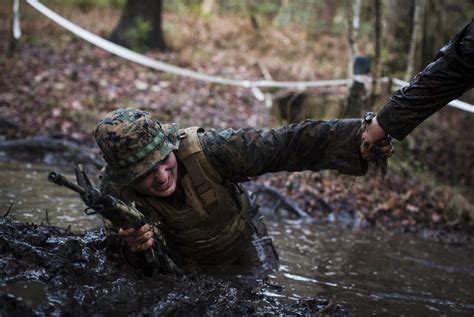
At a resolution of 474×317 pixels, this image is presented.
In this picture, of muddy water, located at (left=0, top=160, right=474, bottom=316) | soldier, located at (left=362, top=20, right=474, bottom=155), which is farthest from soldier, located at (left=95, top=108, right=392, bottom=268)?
muddy water, located at (left=0, top=160, right=474, bottom=316)

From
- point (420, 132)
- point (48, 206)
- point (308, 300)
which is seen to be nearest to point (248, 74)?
point (420, 132)

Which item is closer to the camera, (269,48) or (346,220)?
(346,220)

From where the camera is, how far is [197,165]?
159 inches

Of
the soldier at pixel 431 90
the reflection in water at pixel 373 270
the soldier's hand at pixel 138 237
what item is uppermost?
the soldier at pixel 431 90

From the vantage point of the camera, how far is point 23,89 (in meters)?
10.9

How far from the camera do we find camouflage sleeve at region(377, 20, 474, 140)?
3.30 metres

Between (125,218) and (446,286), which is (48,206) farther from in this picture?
(446,286)

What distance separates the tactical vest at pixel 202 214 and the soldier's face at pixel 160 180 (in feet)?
0.39

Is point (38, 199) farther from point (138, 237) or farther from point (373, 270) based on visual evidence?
point (373, 270)

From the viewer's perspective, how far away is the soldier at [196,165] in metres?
3.69

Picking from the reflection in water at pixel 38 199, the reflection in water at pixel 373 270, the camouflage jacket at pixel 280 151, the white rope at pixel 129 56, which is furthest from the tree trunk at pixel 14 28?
the camouflage jacket at pixel 280 151

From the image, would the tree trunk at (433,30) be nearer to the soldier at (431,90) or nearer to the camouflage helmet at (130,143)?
the soldier at (431,90)

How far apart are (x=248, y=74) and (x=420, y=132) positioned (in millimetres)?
4649

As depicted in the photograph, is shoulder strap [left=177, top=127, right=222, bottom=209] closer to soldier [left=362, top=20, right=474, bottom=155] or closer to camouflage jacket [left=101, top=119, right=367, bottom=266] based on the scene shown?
camouflage jacket [left=101, top=119, right=367, bottom=266]
